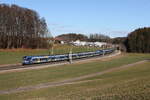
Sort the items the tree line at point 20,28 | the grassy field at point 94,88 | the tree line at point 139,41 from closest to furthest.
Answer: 1. the grassy field at point 94,88
2. the tree line at point 20,28
3. the tree line at point 139,41

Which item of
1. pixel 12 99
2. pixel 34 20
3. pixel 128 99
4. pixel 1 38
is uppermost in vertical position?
pixel 34 20

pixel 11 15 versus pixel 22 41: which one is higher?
pixel 11 15

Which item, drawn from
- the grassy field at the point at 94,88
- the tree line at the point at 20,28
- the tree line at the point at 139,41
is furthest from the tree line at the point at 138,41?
the grassy field at the point at 94,88

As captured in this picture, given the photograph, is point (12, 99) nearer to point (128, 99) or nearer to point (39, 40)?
point (128, 99)

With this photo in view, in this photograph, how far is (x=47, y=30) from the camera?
10450cm

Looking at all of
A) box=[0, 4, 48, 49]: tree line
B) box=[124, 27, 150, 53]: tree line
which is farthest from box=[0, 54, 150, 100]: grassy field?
box=[124, 27, 150, 53]: tree line

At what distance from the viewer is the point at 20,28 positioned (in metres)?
91.4

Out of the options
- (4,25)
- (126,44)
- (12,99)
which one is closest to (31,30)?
(4,25)

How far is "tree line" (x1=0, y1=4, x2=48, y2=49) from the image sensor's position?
86088 mm

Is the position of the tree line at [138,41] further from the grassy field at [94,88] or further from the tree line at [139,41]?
the grassy field at [94,88]

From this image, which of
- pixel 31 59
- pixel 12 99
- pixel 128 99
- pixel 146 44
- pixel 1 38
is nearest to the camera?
pixel 128 99

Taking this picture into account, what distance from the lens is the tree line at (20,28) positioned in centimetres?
8609

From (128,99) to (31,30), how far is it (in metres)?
89.1

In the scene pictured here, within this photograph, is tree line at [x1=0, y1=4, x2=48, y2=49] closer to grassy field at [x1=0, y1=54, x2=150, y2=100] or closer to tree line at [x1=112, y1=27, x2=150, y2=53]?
tree line at [x1=112, y1=27, x2=150, y2=53]
